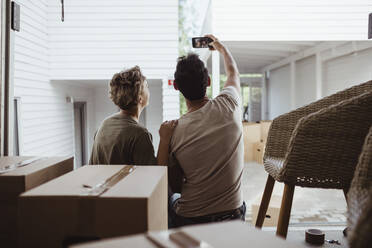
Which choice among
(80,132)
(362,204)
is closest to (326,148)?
(362,204)

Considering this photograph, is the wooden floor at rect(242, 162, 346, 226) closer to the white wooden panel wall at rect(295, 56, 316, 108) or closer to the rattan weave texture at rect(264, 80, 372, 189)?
the rattan weave texture at rect(264, 80, 372, 189)

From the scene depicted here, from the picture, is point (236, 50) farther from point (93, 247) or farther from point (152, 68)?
point (93, 247)

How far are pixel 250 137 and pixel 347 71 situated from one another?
7.72 ft

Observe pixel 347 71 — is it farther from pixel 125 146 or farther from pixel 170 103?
pixel 125 146

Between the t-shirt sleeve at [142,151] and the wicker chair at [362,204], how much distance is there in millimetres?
881

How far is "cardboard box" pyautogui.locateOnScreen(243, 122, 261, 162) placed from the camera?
7.15 metres

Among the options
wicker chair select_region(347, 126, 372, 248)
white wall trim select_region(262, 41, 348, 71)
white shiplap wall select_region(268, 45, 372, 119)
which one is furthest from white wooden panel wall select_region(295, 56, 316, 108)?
wicker chair select_region(347, 126, 372, 248)

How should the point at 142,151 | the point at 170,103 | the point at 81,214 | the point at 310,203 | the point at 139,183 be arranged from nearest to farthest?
the point at 81,214 < the point at 139,183 < the point at 142,151 < the point at 310,203 < the point at 170,103

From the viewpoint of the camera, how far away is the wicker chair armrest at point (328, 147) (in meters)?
1.44

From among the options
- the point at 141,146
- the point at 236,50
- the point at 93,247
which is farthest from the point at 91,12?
the point at 93,247

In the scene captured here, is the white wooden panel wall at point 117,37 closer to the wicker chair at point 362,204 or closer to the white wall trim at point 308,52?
the white wall trim at point 308,52

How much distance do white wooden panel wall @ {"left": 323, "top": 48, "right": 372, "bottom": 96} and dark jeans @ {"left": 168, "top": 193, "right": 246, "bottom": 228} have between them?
5224mm

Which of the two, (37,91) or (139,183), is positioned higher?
(37,91)

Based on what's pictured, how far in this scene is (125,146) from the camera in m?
1.57
